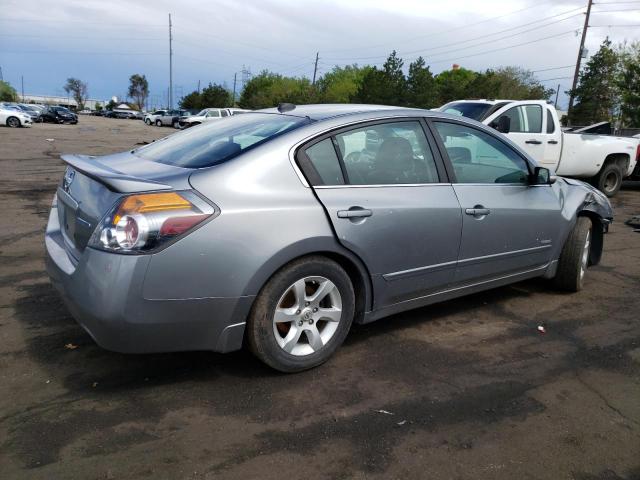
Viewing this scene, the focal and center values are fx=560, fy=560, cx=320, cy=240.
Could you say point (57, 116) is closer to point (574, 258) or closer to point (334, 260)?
point (574, 258)

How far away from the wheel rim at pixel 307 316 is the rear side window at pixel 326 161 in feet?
1.96

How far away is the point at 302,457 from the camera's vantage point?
2.52 meters

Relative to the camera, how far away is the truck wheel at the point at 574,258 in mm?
4871

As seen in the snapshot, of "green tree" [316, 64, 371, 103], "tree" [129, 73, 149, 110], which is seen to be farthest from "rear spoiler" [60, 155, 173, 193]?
"tree" [129, 73, 149, 110]

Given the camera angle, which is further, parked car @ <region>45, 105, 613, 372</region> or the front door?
the front door

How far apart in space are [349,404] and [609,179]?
1085 cm

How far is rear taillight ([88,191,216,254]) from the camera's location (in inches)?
106

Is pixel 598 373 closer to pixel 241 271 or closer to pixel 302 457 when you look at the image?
pixel 302 457

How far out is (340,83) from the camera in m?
77.9

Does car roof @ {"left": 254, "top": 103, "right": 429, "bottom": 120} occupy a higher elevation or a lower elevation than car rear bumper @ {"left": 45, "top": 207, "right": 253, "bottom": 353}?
higher

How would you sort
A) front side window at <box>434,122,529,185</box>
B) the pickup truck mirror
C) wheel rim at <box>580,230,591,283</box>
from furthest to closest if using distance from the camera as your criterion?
the pickup truck mirror → wheel rim at <box>580,230,591,283</box> → front side window at <box>434,122,529,185</box>

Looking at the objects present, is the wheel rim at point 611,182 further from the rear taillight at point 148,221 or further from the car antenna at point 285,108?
the rear taillight at point 148,221

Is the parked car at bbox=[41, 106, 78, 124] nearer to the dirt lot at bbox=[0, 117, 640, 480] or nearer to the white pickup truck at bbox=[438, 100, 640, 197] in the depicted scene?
the white pickup truck at bbox=[438, 100, 640, 197]

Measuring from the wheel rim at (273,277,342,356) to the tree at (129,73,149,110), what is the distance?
135 metres
